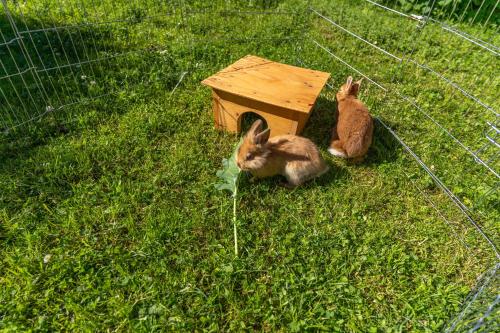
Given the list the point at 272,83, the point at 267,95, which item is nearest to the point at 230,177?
the point at 267,95

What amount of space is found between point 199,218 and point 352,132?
1.92 metres

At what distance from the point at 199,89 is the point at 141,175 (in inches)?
71.5

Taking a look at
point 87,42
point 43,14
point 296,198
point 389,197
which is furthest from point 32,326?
point 43,14

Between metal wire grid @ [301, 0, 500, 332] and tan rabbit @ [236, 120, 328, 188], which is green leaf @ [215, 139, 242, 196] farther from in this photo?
metal wire grid @ [301, 0, 500, 332]

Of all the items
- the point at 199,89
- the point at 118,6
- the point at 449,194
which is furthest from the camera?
the point at 118,6

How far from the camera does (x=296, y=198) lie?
137 inches

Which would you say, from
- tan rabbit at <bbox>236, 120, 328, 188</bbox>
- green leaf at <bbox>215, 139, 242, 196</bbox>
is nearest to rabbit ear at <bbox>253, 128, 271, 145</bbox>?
tan rabbit at <bbox>236, 120, 328, 188</bbox>

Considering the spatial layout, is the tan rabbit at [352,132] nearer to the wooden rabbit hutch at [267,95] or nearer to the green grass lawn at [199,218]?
the green grass lawn at [199,218]

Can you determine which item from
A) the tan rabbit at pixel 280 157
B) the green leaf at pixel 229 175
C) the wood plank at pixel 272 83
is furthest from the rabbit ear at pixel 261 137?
the wood plank at pixel 272 83

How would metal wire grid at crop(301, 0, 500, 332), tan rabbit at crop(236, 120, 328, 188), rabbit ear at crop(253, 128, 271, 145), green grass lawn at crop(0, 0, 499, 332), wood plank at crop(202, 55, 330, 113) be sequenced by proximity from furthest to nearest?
wood plank at crop(202, 55, 330, 113) < tan rabbit at crop(236, 120, 328, 188) < rabbit ear at crop(253, 128, 271, 145) < green grass lawn at crop(0, 0, 499, 332) < metal wire grid at crop(301, 0, 500, 332)

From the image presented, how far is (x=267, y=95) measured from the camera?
12.0ft

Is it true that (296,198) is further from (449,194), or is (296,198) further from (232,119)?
(449,194)

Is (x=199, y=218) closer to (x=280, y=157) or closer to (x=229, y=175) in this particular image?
(x=229, y=175)

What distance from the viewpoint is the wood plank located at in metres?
3.60
